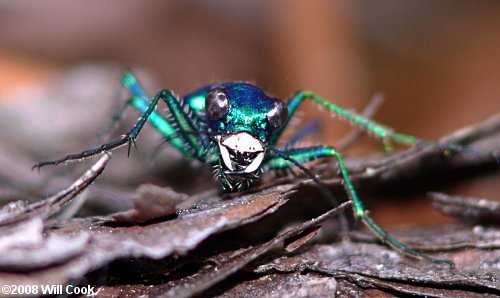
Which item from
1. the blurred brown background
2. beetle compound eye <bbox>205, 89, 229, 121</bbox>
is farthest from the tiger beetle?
the blurred brown background

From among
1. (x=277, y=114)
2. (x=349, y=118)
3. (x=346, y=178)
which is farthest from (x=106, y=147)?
(x=349, y=118)

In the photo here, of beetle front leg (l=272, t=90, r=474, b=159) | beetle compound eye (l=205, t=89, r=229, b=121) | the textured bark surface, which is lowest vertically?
the textured bark surface

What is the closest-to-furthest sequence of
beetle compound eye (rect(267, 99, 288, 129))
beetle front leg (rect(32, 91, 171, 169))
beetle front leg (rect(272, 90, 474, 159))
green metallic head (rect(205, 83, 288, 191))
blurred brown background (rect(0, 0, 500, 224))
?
beetle front leg (rect(32, 91, 171, 169))
green metallic head (rect(205, 83, 288, 191))
beetle compound eye (rect(267, 99, 288, 129))
beetle front leg (rect(272, 90, 474, 159))
blurred brown background (rect(0, 0, 500, 224))

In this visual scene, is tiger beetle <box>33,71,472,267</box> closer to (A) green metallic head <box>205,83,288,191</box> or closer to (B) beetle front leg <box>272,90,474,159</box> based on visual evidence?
(A) green metallic head <box>205,83,288,191</box>

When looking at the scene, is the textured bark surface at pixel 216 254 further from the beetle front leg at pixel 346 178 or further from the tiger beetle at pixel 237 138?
the tiger beetle at pixel 237 138

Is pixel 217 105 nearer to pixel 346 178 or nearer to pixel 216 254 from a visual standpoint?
pixel 346 178

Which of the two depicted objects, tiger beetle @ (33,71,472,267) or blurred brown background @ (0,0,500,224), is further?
blurred brown background @ (0,0,500,224)
